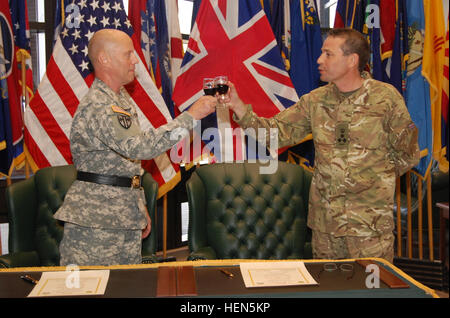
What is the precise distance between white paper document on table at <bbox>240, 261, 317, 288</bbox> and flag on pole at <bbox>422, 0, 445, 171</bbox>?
2807 millimetres

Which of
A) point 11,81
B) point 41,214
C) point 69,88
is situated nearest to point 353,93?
point 41,214

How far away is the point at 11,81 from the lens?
9.99 feet

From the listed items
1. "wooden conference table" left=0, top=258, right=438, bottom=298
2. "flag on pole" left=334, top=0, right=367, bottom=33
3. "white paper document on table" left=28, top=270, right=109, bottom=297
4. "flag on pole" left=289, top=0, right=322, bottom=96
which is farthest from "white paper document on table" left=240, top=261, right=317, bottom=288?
"flag on pole" left=334, top=0, right=367, bottom=33

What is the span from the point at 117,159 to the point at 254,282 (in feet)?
2.99

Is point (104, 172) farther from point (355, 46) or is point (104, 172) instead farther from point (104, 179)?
point (355, 46)

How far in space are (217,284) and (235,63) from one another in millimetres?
2386

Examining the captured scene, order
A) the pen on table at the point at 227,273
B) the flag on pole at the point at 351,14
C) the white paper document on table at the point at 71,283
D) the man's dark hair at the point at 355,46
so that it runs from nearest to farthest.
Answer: the white paper document on table at the point at 71,283 < the pen on table at the point at 227,273 < the man's dark hair at the point at 355,46 < the flag on pole at the point at 351,14

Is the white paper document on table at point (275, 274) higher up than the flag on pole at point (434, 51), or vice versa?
the flag on pole at point (434, 51)

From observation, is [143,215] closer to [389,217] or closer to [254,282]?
[254,282]

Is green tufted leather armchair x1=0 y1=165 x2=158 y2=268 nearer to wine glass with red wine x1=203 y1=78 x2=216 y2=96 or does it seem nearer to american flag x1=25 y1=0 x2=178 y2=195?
american flag x1=25 y1=0 x2=178 y2=195

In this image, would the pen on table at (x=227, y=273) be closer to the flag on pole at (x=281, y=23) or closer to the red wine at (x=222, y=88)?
the red wine at (x=222, y=88)

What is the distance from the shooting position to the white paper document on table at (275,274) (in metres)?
1.35

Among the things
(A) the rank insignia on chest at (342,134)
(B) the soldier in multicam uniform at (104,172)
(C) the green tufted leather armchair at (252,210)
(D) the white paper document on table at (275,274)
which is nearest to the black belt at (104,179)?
(B) the soldier in multicam uniform at (104,172)
